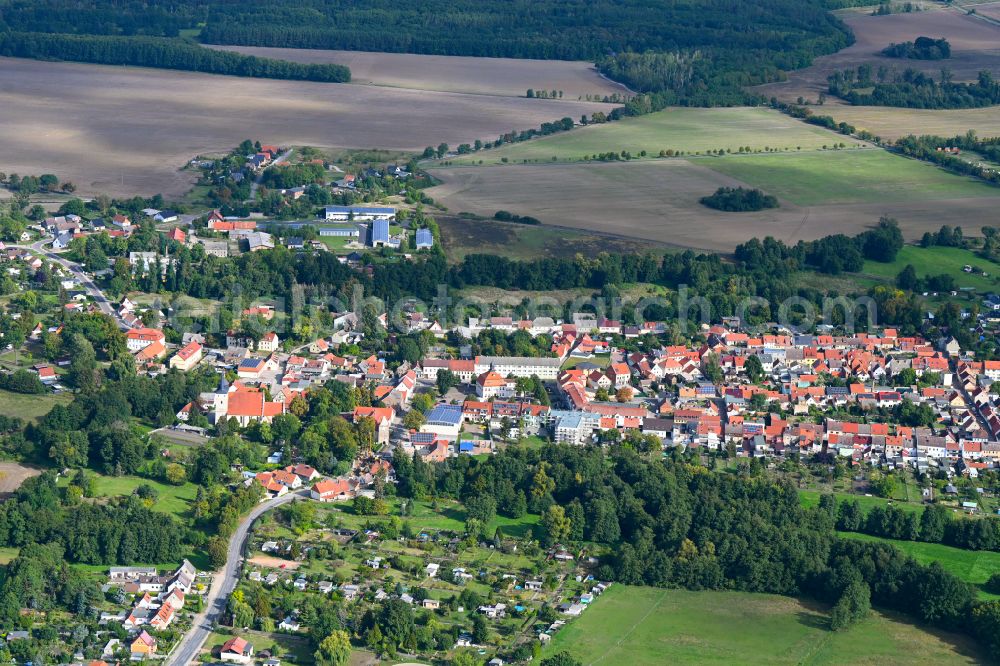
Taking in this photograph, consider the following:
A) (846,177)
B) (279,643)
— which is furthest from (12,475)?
(846,177)

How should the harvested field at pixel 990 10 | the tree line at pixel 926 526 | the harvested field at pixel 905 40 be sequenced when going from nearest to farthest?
the tree line at pixel 926 526 → the harvested field at pixel 905 40 → the harvested field at pixel 990 10

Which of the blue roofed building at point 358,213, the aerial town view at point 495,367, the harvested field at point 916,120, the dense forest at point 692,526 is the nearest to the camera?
the aerial town view at point 495,367

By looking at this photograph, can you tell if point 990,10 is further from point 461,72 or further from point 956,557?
point 956,557

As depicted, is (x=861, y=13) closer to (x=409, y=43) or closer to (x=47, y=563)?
(x=409, y=43)

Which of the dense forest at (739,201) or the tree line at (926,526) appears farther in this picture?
the dense forest at (739,201)

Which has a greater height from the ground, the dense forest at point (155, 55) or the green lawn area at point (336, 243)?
the dense forest at point (155, 55)

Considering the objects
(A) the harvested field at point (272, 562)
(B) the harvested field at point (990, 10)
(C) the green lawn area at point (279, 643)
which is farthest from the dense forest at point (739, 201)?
(B) the harvested field at point (990, 10)

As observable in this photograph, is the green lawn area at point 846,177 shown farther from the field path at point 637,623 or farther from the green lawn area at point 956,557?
the field path at point 637,623

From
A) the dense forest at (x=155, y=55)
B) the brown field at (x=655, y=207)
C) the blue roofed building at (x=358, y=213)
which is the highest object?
the dense forest at (x=155, y=55)

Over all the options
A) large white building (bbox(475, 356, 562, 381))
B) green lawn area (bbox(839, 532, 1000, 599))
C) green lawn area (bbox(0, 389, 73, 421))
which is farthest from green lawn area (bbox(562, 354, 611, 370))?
green lawn area (bbox(0, 389, 73, 421))
